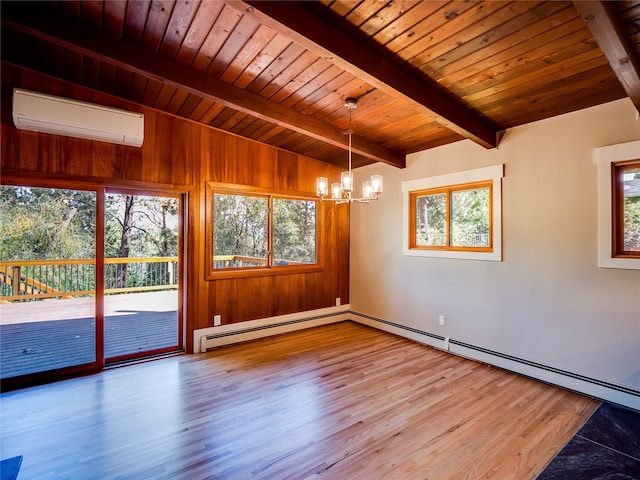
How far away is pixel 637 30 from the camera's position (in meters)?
1.98

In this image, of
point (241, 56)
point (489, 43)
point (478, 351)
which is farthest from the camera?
point (478, 351)

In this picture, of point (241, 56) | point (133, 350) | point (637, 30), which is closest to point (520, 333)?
point (637, 30)

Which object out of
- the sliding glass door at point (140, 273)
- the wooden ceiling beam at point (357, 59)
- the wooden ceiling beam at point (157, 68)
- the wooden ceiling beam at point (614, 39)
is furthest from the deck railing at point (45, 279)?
the wooden ceiling beam at point (614, 39)

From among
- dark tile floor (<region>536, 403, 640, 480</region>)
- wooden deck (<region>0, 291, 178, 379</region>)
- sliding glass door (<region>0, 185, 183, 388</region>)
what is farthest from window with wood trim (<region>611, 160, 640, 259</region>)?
wooden deck (<region>0, 291, 178, 379</region>)

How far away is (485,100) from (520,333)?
2397 mm

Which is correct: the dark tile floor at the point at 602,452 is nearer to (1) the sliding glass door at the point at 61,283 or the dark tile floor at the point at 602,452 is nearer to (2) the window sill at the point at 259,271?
(2) the window sill at the point at 259,271

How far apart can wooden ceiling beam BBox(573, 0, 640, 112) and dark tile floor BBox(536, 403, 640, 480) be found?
2.51 metres

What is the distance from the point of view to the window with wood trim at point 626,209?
2.70 meters

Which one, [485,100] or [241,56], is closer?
[241,56]

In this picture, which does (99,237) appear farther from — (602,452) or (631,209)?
(631,209)

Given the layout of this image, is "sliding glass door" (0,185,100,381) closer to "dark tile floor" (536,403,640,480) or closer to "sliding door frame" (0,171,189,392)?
"sliding door frame" (0,171,189,392)

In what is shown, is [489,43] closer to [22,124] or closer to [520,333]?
[520,333]

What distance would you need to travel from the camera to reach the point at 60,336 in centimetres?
384

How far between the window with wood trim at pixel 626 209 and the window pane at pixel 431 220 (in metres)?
1.66
